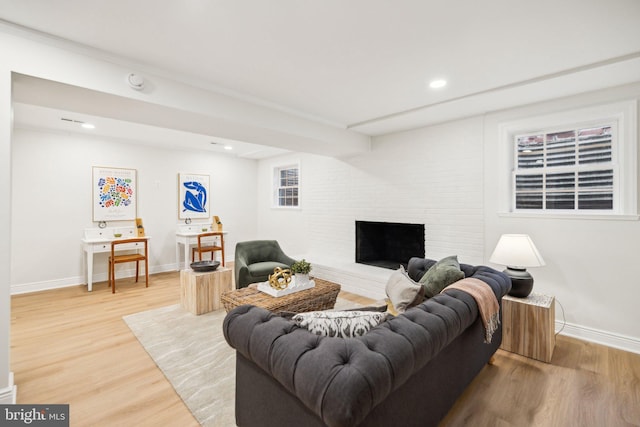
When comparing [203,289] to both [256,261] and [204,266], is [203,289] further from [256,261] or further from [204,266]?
[256,261]

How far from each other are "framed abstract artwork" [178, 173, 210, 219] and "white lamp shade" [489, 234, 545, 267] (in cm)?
543

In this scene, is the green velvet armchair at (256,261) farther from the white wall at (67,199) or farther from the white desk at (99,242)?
the white wall at (67,199)

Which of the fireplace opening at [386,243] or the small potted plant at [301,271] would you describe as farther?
the fireplace opening at [386,243]

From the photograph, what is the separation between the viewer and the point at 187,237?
5.36 metres

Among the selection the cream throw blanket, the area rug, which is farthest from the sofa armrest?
the area rug

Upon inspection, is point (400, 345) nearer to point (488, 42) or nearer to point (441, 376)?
point (441, 376)

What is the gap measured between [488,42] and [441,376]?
87.7 inches

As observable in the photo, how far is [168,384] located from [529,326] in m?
2.96

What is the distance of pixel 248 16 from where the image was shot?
5.93 ft

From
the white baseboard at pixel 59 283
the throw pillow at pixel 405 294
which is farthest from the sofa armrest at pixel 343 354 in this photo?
the white baseboard at pixel 59 283

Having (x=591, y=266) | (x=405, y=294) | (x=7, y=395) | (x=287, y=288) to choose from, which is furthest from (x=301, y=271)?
(x=591, y=266)

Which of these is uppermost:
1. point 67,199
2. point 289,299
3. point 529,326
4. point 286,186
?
point 286,186

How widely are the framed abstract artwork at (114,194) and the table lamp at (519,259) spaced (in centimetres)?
565

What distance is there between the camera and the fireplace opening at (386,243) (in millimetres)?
4312
